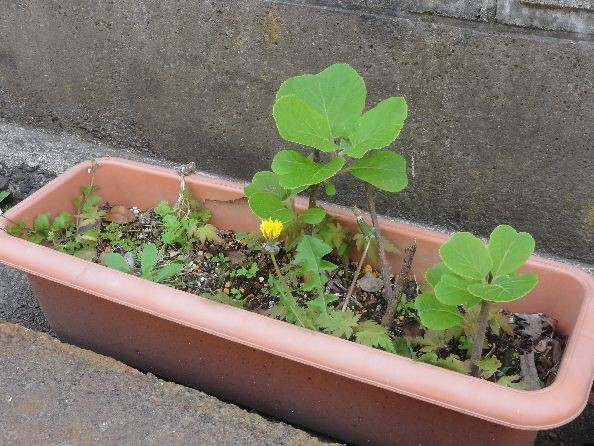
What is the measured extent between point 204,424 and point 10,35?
54.4 inches

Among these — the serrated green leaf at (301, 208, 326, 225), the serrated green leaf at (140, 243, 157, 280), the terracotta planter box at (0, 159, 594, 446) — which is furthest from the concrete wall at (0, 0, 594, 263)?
the serrated green leaf at (140, 243, 157, 280)

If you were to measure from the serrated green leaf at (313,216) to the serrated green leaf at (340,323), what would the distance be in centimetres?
18

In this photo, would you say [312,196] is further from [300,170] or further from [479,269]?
[479,269]

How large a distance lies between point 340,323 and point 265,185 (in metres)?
0.31

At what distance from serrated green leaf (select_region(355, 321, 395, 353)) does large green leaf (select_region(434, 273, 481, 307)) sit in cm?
17

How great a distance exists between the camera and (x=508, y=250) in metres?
1.01

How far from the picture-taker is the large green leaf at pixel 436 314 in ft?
3.41

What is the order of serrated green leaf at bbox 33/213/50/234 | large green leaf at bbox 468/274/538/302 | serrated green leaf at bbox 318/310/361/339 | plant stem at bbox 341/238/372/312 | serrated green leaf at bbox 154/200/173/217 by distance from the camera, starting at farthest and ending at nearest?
serrated green leaf at bbox 154/200/173/217
serrated green leaf at bbox 33/213/50/234
plant stem at bbox 341/238/372/312
serrated green leaf at bbox 318/310/361/339
large green leaf at bbox 468/274/538/302

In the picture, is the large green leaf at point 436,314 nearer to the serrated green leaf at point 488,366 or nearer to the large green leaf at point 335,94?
the serrated green leaf at point 488,366

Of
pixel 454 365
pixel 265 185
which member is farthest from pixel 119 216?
pixel 454 365

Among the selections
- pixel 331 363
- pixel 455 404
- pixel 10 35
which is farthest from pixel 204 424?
pixel 10 35

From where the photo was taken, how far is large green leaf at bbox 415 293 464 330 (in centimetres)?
104

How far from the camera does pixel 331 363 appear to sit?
3.41ft

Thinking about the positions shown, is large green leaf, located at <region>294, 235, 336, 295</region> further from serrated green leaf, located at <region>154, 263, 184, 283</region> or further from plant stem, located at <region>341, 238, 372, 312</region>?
serrated green leaf, located at <region>154, 263, 184, 283</region>
